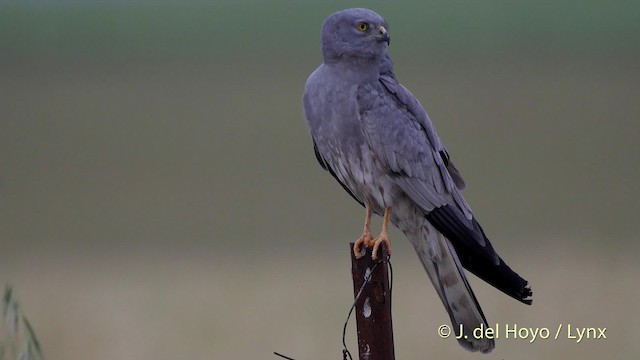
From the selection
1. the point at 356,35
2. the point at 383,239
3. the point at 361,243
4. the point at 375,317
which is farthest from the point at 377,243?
the point at 356,35

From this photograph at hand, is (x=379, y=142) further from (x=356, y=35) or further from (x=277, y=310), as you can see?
(x=277, y=310)

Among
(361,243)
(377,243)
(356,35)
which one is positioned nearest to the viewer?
(377,243)

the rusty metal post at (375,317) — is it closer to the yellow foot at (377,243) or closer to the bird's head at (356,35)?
the yellow foot at (377,243)

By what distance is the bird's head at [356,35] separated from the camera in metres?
5.03

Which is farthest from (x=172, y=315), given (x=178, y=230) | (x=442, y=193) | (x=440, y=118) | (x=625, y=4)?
(x=625, y=4)

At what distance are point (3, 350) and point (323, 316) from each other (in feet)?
15.8

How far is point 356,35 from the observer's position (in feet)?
16.6

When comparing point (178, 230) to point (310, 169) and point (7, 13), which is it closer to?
point (310, 169)

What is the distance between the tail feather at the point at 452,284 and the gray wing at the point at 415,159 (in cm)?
7

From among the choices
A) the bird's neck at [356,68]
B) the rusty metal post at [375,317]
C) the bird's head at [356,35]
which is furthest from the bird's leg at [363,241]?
the bird's head at [356,35]

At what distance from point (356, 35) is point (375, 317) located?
158 cm

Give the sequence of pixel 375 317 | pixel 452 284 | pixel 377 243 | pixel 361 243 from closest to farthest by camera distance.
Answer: pixel 375 317
pixel 377 243
pixel 361 243
pixel 452 284

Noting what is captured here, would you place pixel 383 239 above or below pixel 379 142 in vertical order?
below

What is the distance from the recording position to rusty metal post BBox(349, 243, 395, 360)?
4.00 meters
